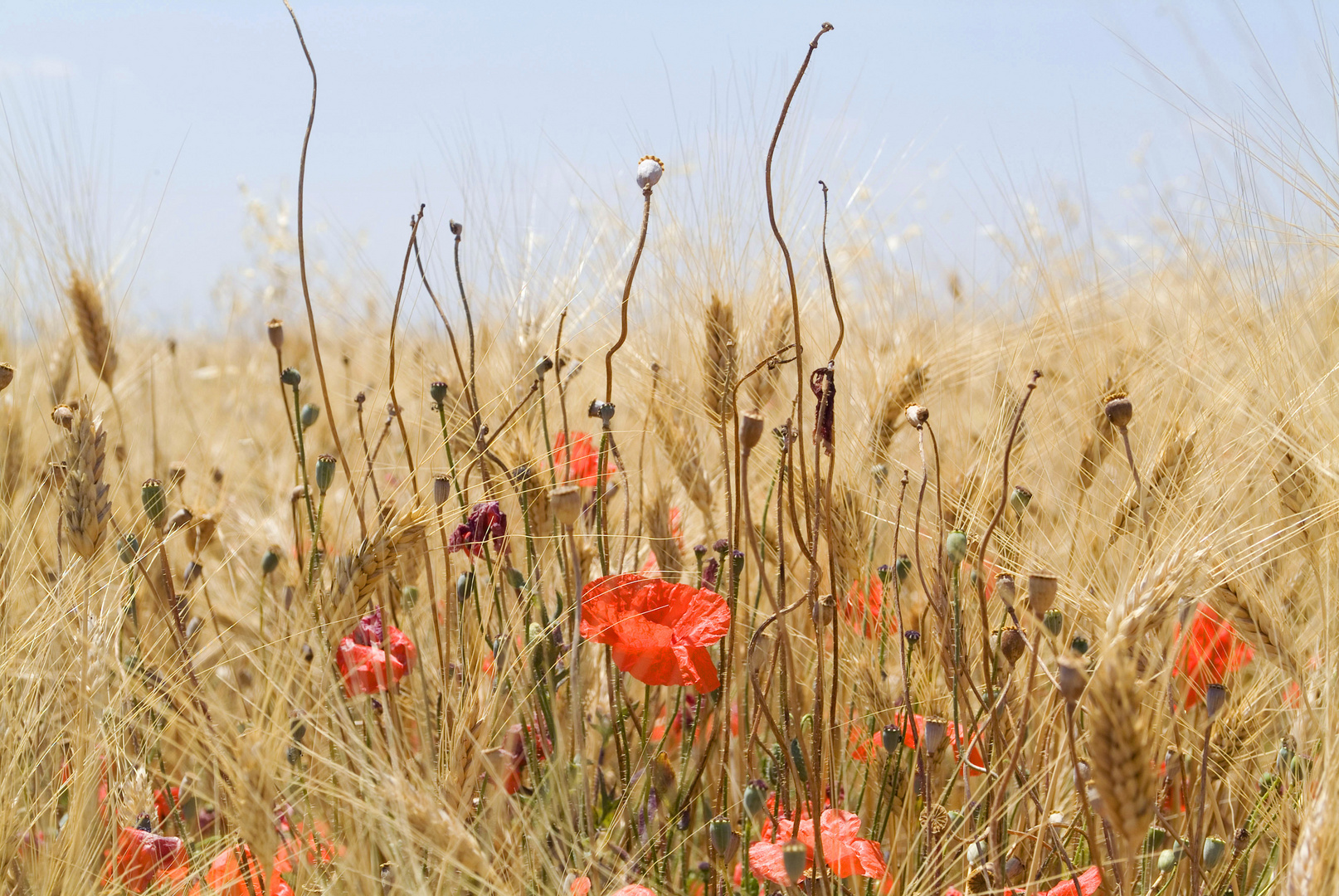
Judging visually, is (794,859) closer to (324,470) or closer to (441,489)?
(441,489)

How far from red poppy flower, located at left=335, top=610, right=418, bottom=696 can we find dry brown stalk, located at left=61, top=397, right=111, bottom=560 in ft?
0.72

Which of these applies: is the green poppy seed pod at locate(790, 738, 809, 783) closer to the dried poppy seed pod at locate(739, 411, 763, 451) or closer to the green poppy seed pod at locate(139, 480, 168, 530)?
the dried poppy seed pod at locate(739, 411, 763, 451)

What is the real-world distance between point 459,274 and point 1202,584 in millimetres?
668

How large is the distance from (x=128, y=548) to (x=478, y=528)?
36 centimetres

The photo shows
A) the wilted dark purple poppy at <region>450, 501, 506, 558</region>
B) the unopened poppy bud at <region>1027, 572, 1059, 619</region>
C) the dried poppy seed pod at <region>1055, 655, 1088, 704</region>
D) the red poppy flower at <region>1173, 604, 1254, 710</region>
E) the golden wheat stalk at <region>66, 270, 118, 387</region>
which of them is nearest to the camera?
the dried poppy seed pod at <region>1055, 655, 1088, 704</region>

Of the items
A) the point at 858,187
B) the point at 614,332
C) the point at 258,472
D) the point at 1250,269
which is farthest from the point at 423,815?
Result: the point at 258,472

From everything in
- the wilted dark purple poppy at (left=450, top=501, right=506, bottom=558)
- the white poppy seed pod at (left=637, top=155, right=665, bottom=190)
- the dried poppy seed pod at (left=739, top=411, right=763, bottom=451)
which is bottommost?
the wilted dark purple poppy at (left=450, top=501, right=506, bottom=558)

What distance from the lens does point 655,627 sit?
845 mm


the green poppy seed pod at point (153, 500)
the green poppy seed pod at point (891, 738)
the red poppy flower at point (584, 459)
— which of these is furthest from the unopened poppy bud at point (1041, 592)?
the green poppy seed pod at point (153, 500)

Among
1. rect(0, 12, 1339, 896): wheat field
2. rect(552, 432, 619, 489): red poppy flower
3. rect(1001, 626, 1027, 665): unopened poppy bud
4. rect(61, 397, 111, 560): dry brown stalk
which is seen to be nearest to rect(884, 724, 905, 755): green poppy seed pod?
rect(0, 12, 1339, 896): wheat field

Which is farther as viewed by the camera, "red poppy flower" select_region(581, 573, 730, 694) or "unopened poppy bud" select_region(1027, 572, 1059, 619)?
"red poppy flower" select_region(581, 573, 730, 694)

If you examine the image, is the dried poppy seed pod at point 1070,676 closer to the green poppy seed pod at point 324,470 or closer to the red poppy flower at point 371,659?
the red poppy flower at point 371,659

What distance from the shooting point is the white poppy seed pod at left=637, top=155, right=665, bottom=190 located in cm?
78

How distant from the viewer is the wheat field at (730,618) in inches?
27.9
